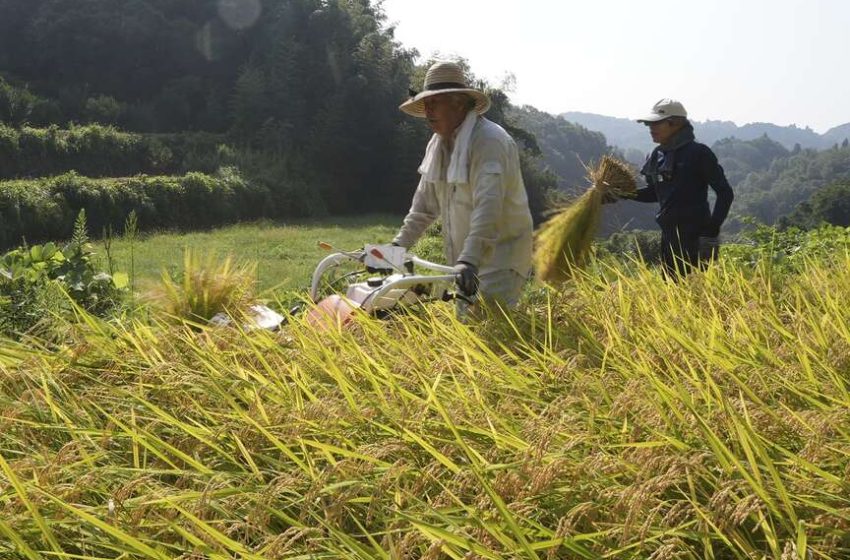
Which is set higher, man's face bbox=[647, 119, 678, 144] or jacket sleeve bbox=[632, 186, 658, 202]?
man's face bbox=[647, 119, 678, 144]

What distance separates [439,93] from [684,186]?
6.15 feet

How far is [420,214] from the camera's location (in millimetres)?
3510

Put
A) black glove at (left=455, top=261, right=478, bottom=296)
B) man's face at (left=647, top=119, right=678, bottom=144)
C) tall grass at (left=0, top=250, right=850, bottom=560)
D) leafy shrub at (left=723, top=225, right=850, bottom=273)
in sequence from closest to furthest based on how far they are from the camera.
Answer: tall grass at (left=0, top=250, right=850, bottom=560), black glove at (left=455, top=261, right=478, bottom=296), leafy shrub at (left=723, top=225, right=850, bottom=273), man's face at (left=647, top=119, right=678, bottom=144)

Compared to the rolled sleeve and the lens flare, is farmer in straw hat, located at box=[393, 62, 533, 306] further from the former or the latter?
the lens flare

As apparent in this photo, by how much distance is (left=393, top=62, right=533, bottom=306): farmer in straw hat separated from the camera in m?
2.96

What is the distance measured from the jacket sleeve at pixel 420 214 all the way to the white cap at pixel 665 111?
1.53 m

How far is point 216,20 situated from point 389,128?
13.3 m

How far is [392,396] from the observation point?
5.82 feet

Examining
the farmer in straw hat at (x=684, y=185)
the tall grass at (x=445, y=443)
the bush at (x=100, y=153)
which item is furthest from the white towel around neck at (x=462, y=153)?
the bush at (x=100, y=153)

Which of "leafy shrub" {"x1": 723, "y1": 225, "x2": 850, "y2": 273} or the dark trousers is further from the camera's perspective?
the dark trousers

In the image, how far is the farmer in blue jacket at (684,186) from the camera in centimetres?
428

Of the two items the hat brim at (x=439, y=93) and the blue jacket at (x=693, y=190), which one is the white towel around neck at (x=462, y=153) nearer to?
the hat brim at (x=439, y=93)

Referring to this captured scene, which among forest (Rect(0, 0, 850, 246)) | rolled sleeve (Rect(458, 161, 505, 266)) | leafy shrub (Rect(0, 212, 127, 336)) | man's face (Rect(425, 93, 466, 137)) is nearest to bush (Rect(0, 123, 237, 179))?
forest (Rect(0, 0, 850, 246))

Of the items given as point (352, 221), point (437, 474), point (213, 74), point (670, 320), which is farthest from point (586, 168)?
point (213, 74)
